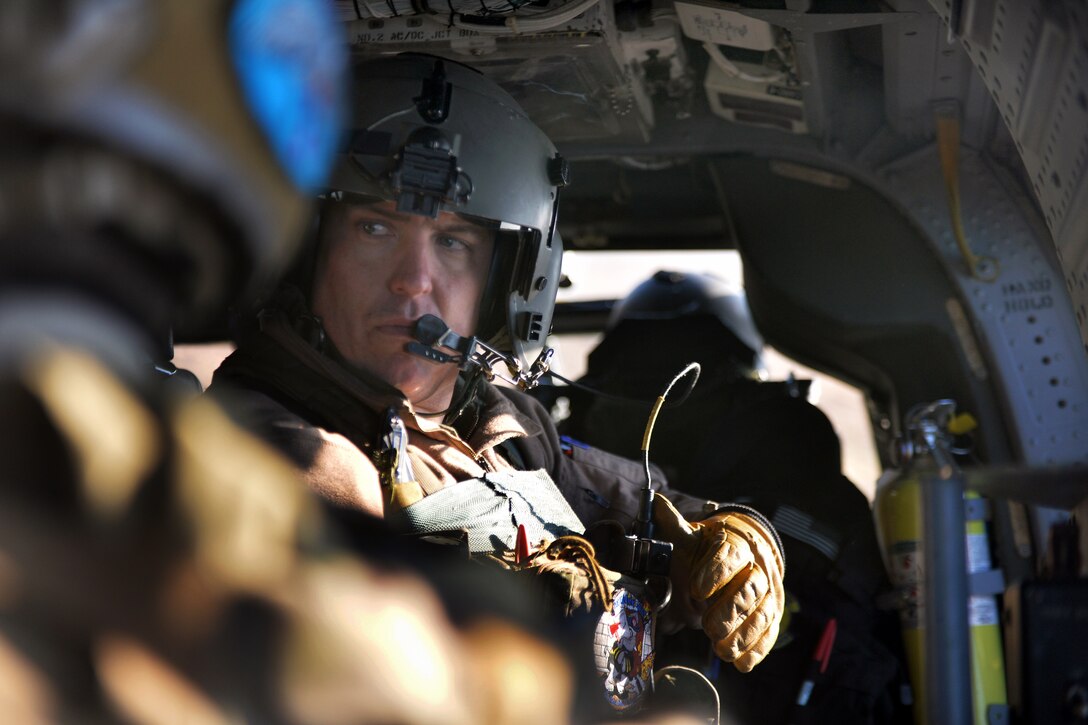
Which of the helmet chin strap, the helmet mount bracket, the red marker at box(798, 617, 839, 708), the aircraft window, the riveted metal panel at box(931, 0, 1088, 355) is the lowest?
the red marker at box(798, 617, 839, 708)

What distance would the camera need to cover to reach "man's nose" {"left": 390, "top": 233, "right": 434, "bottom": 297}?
2121 mm

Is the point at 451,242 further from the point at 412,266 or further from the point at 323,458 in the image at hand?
the point at 323,458

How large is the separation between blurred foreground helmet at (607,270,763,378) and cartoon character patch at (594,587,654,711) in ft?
4.80

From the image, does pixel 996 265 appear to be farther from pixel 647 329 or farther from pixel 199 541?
pixel 199 541

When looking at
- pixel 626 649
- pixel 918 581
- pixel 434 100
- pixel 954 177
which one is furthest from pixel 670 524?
pixel 954 177

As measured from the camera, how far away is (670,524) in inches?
82.9

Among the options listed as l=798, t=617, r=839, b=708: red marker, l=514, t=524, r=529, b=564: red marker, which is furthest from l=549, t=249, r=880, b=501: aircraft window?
l=514, t=524, r=529, b=564: red marker

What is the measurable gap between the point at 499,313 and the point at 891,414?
119cm

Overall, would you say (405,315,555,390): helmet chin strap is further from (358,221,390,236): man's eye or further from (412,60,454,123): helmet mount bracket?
(412,60,454,123): helmet mount bracket

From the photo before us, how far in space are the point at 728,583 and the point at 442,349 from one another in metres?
0.66

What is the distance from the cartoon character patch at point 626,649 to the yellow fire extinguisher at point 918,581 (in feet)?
2.08

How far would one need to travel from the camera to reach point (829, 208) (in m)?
2.93

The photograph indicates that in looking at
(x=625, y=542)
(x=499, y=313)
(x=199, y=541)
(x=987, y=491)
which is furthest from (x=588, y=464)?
(x=199, y=541)

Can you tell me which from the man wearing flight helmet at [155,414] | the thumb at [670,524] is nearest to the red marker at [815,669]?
the thumb at [670,524]
